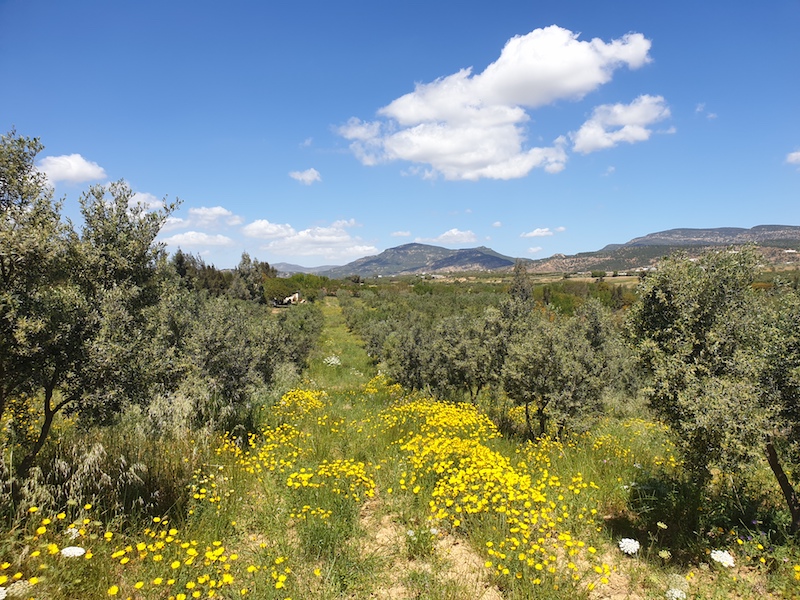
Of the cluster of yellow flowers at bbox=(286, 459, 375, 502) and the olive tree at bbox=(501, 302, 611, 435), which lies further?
the olive tree at bbox=(501, 302, 611, 435)

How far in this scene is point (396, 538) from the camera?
19.2ft

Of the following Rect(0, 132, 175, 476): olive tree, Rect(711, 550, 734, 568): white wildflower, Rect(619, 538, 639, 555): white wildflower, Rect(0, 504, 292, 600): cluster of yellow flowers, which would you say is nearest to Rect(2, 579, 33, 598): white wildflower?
Rect(0, 504, 292, 600): cluster of yellow flowers

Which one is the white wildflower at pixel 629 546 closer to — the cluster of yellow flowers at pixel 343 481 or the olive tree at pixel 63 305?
the cluster of yellow flowers at pixel 343 481

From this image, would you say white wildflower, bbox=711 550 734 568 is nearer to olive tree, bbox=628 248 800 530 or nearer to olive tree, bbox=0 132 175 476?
olive tree, bbox=628 248 800 530

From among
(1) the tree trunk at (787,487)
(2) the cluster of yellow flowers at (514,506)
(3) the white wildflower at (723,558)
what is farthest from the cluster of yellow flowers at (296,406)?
(1) the tree trunk at (787,487)

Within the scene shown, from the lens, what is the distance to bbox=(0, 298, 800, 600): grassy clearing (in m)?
4.46

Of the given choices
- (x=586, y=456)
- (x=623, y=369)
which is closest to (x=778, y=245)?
(x=623, y=369)

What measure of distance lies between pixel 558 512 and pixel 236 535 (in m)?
5.51

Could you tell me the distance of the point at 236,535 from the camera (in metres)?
5.81

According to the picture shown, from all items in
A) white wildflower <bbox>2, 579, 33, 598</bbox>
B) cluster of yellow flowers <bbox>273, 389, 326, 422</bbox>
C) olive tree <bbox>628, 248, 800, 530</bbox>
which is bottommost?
cluster of yellow flowers <bbox>273, 389, 326, 422</bbox>

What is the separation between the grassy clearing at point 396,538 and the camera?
14.6ft

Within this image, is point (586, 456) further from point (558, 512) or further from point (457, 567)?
point (457, 567)

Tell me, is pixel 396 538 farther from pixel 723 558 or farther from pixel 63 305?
pixel 63 305

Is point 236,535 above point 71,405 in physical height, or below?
below
